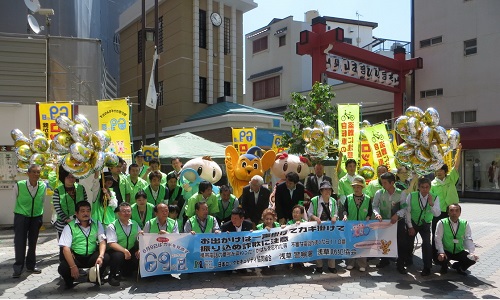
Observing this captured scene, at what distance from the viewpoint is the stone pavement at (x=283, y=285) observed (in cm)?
558

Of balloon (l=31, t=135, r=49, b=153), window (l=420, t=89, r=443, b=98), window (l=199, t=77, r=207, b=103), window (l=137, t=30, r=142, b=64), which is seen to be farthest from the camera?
window (l=137, t=30, r=142, b=64)

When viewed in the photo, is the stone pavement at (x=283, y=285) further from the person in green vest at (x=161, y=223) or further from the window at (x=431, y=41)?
the window at (x=431, y=41)

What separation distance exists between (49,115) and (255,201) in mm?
4869

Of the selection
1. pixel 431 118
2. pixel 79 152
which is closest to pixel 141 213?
pixel 79 152

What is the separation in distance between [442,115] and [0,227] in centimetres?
1887

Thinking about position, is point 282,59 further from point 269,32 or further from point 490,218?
point 490,218

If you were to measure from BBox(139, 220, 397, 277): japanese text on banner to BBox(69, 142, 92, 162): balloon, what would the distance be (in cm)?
131

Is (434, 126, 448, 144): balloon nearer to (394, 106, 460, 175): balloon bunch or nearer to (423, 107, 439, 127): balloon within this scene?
(394, 106, 460, 175): balloon bunch

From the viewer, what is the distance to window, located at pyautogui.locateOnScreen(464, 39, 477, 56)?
2016cm

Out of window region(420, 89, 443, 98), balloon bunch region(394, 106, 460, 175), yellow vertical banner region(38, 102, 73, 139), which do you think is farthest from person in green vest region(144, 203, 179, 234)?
window region(420, 89, 443, 98)

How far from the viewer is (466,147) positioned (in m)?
19.9

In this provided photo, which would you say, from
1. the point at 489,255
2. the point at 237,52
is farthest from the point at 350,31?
the point at 489,255

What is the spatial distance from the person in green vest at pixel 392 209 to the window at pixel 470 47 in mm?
16389

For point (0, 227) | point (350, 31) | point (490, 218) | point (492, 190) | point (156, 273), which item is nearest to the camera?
point (156, 273)
